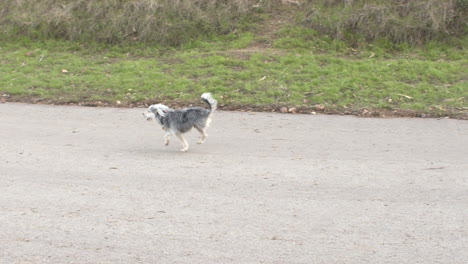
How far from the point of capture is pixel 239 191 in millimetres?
7648

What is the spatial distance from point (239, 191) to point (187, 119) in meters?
2.43

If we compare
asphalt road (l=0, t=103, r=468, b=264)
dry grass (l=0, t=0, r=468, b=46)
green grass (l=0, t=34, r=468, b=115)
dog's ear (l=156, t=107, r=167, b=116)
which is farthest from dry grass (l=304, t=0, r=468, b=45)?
dog's ear (l=156, t=107, r=167, b=116)

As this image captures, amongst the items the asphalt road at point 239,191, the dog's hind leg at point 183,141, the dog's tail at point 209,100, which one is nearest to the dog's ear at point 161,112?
the dog's hind leg at point 183,141

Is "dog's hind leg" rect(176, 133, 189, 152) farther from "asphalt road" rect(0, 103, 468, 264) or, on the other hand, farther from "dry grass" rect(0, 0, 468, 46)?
"dry grass" rect(0, 0, 468, 46)

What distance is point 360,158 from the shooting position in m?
9.10

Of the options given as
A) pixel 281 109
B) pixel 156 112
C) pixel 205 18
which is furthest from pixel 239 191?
pixel 205 18

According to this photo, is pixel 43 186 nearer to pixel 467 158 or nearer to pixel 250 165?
pixel 250 165

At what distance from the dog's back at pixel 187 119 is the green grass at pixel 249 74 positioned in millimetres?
2636

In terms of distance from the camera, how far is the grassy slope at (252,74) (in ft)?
41.0

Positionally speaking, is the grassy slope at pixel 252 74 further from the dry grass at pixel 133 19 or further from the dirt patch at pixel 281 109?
the dry grass at pixel 133 19

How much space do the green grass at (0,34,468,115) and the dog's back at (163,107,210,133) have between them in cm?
264

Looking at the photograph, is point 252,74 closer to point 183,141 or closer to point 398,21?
point 398,21

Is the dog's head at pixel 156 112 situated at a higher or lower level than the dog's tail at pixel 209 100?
lower

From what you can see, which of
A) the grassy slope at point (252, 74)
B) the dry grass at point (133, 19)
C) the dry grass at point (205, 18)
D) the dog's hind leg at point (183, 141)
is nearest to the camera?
the dog's hind leg at point (183, 141)
